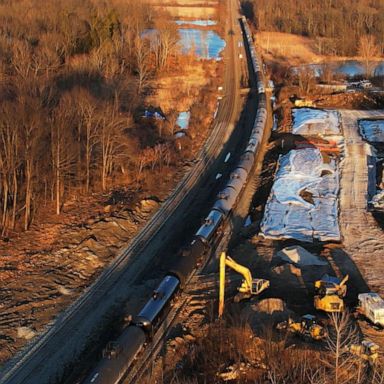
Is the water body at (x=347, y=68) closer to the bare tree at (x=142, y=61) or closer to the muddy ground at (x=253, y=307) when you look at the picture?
the bare tree at (x=142, y=61)

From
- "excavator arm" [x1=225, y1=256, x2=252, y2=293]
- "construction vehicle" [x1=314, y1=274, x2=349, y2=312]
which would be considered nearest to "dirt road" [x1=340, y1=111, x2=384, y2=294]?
"construction vehicle" [x1=314, y1=274, x2=349, y2=312]

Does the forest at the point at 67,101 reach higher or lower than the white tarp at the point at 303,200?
higher

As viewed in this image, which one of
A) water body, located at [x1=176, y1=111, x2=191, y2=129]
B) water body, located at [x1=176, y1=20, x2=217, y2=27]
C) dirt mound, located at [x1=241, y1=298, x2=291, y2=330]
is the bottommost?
dirt mound, located at [x1=241, y1=298, x2=291, y2=330]

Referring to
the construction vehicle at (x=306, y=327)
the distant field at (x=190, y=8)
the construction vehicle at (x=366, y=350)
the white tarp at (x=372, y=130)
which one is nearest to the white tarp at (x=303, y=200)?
the white tarp at (x=372, y=130)

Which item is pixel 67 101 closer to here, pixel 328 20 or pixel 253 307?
pixel 253 307

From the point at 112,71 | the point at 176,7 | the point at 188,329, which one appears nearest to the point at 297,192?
the point at 188,329

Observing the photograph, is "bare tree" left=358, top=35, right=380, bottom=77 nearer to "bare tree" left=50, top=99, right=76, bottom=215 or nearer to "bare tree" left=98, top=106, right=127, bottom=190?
"bare tree" left=98, top=106, right=127, bottom=190
